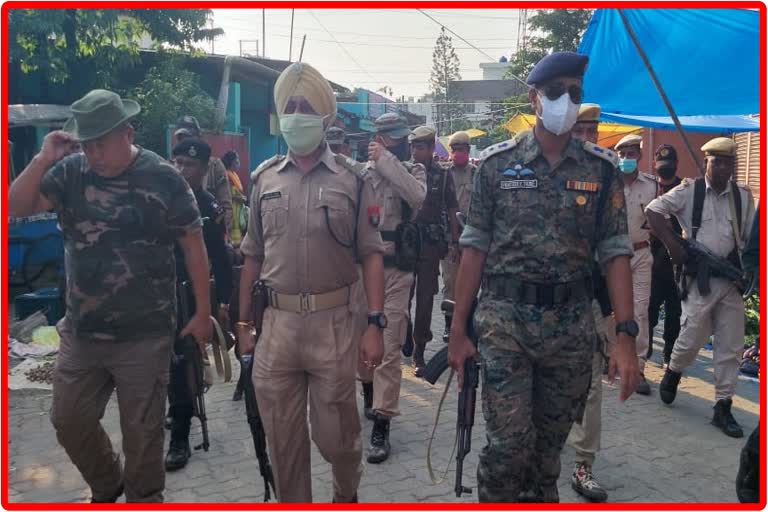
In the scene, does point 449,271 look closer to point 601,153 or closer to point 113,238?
point 601,153

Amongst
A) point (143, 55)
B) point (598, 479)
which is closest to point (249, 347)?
point (598, 479)

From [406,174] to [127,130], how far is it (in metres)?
1.95

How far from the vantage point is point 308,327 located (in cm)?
322

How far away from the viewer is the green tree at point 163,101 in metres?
13.8

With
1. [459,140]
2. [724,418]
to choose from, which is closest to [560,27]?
[459,140]

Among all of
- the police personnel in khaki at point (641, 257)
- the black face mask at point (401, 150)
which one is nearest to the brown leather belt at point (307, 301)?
the black face mask at point (401, 150)

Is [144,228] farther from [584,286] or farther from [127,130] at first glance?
[584,286]

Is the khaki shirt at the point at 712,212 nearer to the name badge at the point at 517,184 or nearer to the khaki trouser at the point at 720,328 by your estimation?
the khaki trouser at the point at 720,328

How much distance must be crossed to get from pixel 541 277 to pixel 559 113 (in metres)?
0.68

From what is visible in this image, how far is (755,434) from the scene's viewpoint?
310 cm

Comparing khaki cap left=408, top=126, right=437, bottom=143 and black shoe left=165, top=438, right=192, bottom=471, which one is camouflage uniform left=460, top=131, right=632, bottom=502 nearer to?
black shoe left=165, top=438, right=192, bottom=471

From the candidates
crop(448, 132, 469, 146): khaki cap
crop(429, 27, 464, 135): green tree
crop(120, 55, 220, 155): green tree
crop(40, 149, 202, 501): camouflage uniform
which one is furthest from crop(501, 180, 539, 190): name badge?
crop(429, 27, 464, 135): green tree

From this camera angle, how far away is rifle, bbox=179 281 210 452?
392cm

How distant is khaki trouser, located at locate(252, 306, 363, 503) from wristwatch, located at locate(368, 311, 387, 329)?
0.11 m
